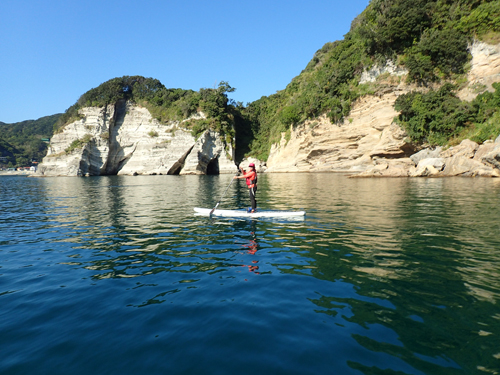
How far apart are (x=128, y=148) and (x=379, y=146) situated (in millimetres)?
57943

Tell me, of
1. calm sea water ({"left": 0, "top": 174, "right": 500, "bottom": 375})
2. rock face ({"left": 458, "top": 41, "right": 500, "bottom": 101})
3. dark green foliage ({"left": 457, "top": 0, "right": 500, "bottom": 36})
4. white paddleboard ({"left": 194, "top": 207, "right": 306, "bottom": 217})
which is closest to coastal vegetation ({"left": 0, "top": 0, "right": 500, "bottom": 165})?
dark green foliage ({"left": 457, "top": 0, "right": 500, "bottom": 36})

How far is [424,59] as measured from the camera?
41.3 meters

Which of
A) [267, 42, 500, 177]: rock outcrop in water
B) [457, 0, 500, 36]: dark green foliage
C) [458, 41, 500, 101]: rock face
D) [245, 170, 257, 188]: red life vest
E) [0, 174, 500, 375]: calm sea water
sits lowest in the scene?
[0, 174, 500, 375]: calm sea water

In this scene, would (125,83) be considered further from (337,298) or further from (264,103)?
(337,298)

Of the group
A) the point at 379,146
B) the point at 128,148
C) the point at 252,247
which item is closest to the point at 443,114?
the point at 379,146

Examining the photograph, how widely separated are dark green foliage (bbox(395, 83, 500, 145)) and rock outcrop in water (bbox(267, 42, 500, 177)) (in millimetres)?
1627

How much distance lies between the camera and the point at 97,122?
72.9m

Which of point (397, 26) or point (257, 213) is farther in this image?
point (397, 26)

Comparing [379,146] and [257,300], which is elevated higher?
[379,146]

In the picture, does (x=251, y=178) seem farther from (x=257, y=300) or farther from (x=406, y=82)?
(x=406, y=82)

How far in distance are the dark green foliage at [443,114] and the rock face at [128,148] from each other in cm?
4001

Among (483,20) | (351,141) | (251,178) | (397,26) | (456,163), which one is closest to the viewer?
(251,178)

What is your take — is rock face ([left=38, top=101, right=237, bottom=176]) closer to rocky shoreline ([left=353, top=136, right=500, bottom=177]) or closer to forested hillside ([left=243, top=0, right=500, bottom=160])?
forested hillside ([left=243, top=0, right=500, bottom=160])

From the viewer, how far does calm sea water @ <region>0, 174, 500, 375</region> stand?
3.47 meters
